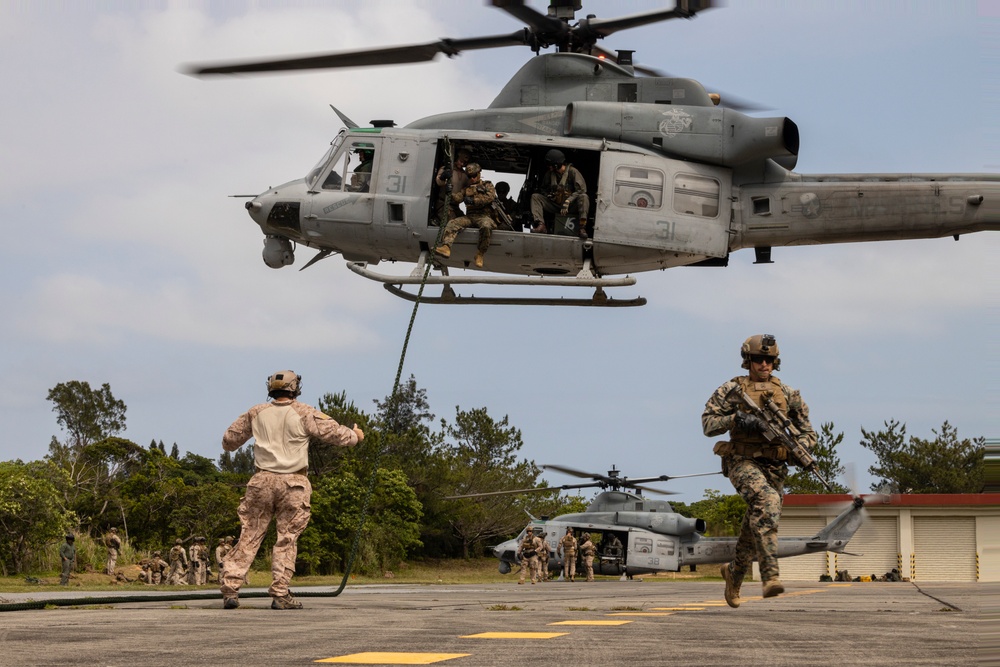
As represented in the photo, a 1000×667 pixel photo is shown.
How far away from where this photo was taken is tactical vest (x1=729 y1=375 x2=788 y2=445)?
7738 mm

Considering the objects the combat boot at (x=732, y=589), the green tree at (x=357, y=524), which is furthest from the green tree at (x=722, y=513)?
the combat boot at (x=732, y=589)

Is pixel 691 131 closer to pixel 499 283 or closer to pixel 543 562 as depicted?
pixel 499 283

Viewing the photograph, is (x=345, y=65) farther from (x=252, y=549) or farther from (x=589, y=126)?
(x=252, y=549)

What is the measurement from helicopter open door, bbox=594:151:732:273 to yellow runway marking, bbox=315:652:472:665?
Answer: 1186cm

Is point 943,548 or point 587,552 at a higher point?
point 943,548

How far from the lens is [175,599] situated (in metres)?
9.68

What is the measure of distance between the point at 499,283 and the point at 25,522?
16.9 meters

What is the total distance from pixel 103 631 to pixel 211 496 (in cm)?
2965

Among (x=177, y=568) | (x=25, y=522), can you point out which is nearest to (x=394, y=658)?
(x=177, y=568)

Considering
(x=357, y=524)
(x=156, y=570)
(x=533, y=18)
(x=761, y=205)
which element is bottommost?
(x=156, y=570)

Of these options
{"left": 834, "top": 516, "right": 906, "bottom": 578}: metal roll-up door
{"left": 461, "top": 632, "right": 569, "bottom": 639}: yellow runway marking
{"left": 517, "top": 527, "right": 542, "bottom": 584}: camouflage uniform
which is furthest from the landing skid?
{"left": 834, "top": 516, "right": 906, "bottom": 578}: metal roll-up door

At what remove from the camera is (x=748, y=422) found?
7566mm

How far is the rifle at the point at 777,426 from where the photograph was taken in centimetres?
757

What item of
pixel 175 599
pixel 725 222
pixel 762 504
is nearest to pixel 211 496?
pixel 725 222
